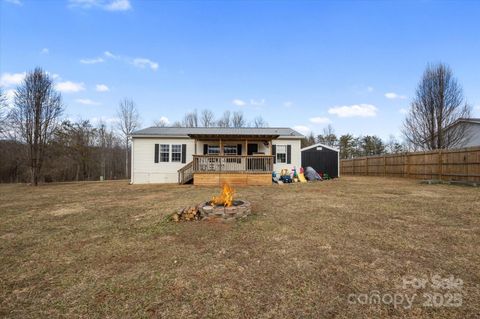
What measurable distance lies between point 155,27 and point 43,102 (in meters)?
9.53

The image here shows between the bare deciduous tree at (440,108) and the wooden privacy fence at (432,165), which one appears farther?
the bare deciduous tree at (440,108)

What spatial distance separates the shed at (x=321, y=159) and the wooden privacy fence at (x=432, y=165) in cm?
403

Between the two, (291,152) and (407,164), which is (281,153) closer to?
(291,152)

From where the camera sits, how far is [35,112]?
→ 14797mm

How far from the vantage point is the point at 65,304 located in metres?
2.36

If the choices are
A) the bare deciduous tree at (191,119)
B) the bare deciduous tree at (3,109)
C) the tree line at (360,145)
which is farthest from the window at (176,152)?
the tree line at (360,145)

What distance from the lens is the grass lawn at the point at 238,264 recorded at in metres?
2.28

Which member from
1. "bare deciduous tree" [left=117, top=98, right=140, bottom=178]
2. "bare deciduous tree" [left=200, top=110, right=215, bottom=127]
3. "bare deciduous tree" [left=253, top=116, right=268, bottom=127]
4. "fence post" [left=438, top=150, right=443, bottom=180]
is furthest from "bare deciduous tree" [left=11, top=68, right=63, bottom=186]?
"bare deciduous tree" [left=253, top=116, right=268, bottom=127]

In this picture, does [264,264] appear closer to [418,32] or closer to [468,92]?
[418,32]

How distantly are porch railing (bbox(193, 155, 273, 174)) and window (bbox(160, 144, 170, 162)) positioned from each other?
126 inches

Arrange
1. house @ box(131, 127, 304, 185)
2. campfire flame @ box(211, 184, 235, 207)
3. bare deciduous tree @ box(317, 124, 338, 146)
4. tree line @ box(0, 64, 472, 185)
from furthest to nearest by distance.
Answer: bare deciduous tree @ box(317, 124, 338, 146) → tree line @ box(0, 64, 472, 185) → house @ box(131, 127, 304, 185) → campfire flame @ box(211, 184, 235, 207)

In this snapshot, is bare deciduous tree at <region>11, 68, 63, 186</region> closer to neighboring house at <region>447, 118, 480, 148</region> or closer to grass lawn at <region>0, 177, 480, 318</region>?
grass lawn at <region>0, 177, 480, 318</region>

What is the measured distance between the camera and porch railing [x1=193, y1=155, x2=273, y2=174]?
13000 mm

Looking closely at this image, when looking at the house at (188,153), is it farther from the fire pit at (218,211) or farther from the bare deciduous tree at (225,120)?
the bare deciduous tree at (225,120)
